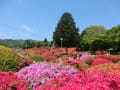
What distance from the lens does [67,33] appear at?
1215 inches

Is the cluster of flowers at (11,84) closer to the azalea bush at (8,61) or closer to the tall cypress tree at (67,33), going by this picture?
the azalea bush at (8,61)

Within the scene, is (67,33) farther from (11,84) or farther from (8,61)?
(11,84)

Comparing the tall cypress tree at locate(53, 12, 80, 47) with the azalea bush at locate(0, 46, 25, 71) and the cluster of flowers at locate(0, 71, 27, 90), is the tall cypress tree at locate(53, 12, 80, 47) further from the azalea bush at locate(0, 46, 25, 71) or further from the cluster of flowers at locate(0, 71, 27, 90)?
the cluster of flowers at locate(0, 71, 27, 90)

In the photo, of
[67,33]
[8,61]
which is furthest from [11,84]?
[67,33]

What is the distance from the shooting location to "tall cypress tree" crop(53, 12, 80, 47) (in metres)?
30.8

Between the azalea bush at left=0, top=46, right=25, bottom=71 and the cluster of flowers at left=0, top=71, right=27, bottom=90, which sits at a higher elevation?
the azalea bush at left=0, top=46, right=25, bottom=71

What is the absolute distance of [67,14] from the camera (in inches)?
1321

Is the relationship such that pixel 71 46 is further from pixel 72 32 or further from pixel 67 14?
pixel 67 14

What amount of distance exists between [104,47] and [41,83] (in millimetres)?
29510

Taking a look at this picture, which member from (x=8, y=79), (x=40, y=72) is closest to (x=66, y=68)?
(x=40, y=72)

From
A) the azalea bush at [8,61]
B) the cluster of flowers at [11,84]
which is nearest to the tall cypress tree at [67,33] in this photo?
the azalea bush at [8,61]

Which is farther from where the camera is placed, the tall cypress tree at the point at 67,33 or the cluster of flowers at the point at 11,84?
the tall cypress tree at the point at 67,33

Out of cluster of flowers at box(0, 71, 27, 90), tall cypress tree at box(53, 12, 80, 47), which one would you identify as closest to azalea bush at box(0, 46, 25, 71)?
cluster of flowers at box(0, 71, 27, 90)

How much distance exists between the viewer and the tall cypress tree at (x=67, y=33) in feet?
101
